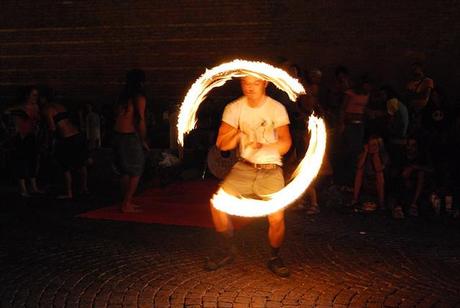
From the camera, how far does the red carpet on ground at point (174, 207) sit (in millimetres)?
8766

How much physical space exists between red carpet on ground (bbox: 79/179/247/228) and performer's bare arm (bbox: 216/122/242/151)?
2.23m

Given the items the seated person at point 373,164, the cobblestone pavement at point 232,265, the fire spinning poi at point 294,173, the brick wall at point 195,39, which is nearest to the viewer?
the cobblestone pavement at point 232,265

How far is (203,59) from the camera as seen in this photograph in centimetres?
1420

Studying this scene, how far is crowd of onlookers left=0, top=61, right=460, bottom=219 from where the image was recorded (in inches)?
367

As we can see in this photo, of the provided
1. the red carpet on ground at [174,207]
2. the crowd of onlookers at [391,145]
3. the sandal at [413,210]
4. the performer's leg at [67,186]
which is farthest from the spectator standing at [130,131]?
the sandal at [413,210]

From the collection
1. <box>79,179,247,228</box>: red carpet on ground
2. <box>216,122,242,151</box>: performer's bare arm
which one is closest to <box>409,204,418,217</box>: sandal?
<box>79,179,247,228</box>: red carpet on ground

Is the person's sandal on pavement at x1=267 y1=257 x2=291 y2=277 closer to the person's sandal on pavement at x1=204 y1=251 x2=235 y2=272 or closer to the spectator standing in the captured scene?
the person's sandal on pavement at x1=204 y1=251 x2=235 y2=272

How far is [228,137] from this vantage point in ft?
20.8

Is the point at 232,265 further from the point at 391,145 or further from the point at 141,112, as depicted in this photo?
the point at 391,145

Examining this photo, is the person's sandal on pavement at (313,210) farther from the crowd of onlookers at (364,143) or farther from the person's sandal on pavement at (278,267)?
the person's sandal on pavement at (278,267)

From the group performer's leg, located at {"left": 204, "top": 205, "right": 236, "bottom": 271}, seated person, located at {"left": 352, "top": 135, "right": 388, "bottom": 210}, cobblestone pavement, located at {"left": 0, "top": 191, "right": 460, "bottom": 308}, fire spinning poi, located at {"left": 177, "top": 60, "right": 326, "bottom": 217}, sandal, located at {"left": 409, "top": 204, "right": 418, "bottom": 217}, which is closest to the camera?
cobblestone pavement, located at {"left": 0, "top": 191, "right": 460, "bottom": 308}

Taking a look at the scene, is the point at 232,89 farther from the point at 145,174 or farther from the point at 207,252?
the point at 207,252

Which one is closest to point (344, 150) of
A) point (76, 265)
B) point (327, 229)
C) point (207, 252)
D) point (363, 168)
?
point (363, 168)

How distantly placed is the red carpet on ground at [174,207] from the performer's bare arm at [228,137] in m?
2.23
